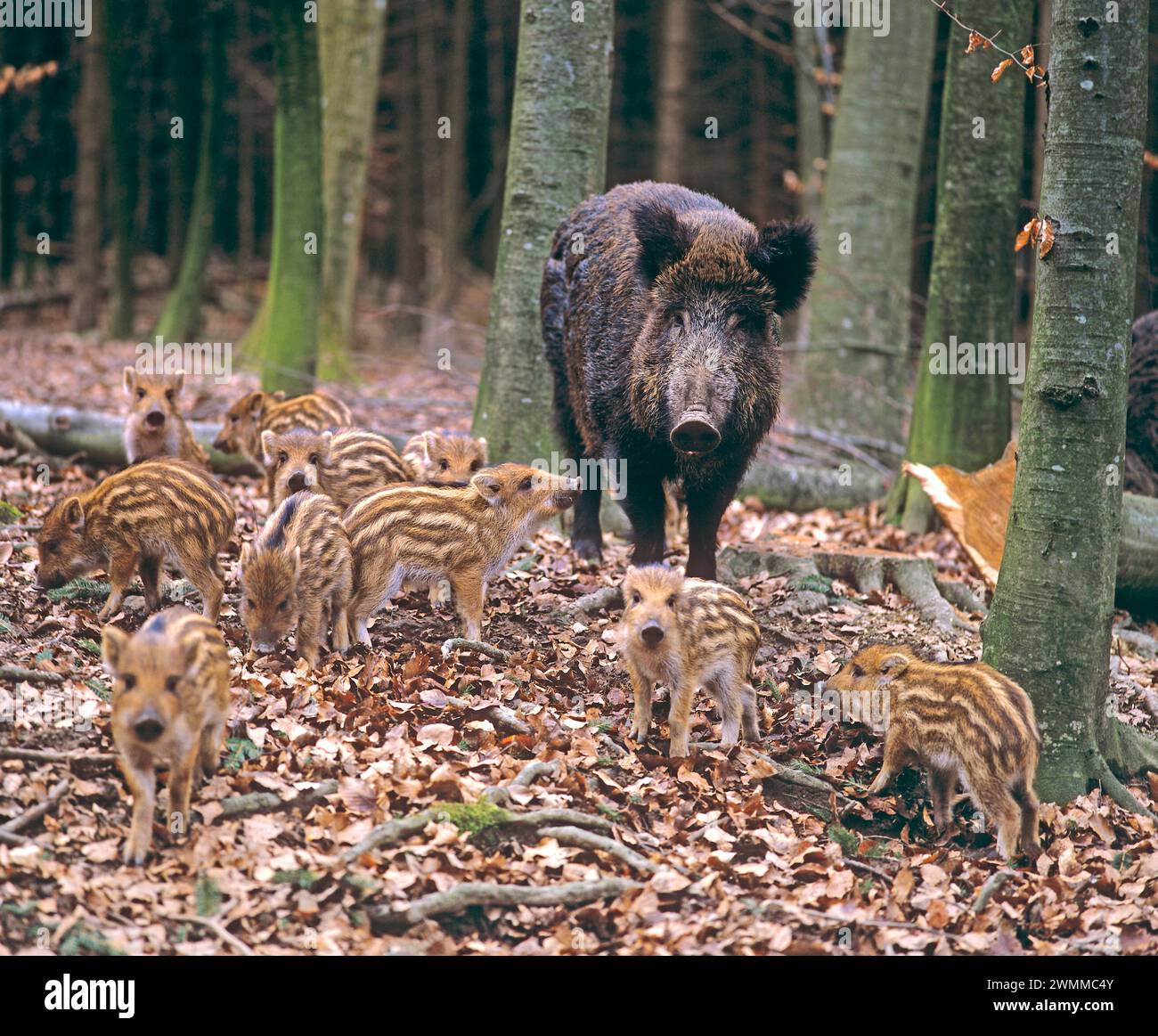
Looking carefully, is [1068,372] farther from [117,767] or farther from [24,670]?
[24,670]

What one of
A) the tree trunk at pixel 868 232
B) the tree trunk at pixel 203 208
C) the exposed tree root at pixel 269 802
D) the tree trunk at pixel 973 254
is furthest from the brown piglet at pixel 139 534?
the tree trunk at pixel 203 208

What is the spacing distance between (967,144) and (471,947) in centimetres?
692

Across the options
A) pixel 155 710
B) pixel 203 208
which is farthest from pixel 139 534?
pixel 203 208

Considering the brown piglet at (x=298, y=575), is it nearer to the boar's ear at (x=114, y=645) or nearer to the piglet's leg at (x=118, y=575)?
the piglet's leg at (x=118, y=575)

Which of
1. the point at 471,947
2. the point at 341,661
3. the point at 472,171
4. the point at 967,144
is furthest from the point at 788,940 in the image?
the point at 472,171

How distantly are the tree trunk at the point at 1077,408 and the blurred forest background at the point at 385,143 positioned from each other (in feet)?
31.6

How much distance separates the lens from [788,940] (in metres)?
4.79

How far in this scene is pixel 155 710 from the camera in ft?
14.6

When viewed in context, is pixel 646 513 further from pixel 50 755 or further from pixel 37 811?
pixel 37 811

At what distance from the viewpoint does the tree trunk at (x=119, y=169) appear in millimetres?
19688

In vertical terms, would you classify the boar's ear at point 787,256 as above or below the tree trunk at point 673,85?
below

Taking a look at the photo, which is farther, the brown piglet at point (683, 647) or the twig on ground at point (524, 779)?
the brown piglet at point (683, 647)

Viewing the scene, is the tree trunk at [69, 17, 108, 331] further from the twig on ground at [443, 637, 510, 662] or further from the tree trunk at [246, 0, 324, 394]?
the twig on ground at [443, 637, 510, 662]

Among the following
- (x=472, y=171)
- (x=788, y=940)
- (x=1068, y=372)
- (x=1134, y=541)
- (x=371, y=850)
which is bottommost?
(x=788, y=940)
